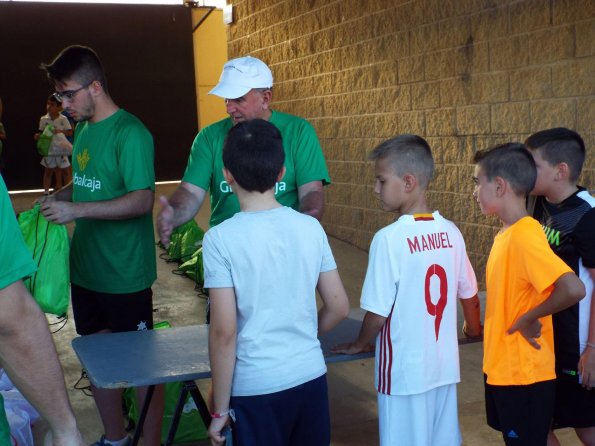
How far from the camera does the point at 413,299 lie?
2.70 meters

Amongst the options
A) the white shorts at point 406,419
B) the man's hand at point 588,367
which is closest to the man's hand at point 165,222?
the white shorts at point 406,419

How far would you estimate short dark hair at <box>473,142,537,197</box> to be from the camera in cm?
282

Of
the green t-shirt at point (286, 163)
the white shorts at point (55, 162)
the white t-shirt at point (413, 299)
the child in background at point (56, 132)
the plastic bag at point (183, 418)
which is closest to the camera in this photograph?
the white t-shirt at point (413, 299)

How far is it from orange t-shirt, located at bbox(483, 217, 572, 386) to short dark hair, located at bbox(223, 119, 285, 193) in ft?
3.14

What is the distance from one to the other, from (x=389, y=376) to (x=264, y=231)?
2.49 ft

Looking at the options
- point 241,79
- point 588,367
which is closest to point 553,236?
point 588,367

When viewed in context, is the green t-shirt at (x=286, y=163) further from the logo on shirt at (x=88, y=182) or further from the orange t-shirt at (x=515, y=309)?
the orange t-shirt at (x=515, y=309)

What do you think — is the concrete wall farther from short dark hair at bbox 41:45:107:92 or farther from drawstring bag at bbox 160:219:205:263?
short dark hair at bbox 41:45:107:92

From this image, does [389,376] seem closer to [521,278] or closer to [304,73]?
[521,278]

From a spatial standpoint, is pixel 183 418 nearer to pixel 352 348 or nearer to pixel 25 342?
pixel 352 348

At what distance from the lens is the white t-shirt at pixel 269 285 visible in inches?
93.2

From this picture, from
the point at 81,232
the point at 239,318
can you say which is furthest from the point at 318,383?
the point at 81,232

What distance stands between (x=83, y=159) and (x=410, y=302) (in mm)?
1843

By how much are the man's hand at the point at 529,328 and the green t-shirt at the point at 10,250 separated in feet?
5.90
